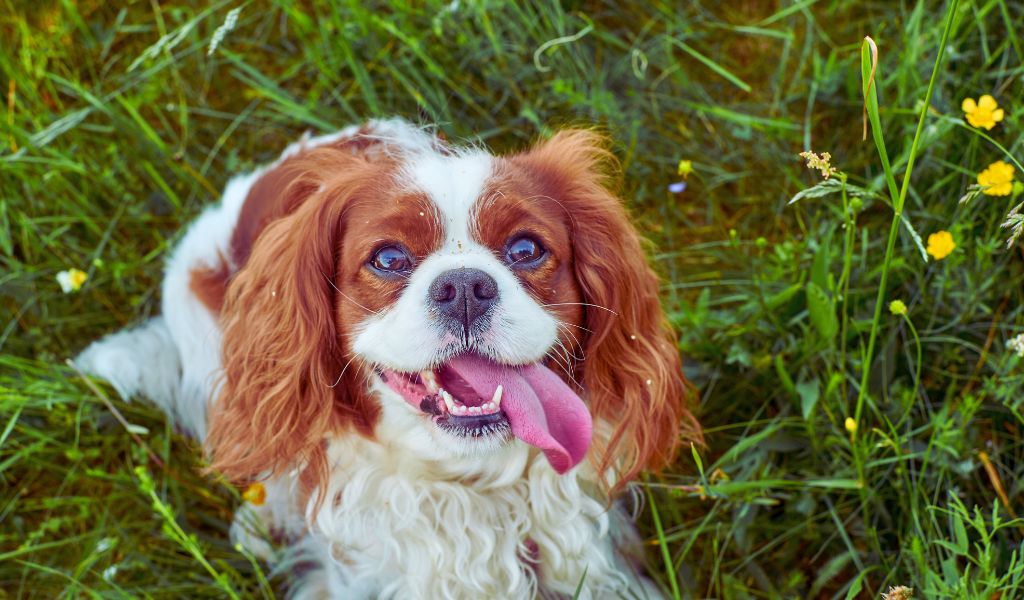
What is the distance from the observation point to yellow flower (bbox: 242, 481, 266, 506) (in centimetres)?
A: 287

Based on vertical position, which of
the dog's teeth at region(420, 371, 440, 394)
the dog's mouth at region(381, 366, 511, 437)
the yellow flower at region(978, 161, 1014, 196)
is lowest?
the dog's mouth at region(381, 366, 511, 437)

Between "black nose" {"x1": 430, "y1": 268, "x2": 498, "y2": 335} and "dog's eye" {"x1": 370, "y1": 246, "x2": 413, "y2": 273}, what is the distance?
0.48 ft

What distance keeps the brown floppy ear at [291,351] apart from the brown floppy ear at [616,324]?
0.54m

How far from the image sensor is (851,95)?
3.42 m

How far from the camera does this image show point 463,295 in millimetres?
2139

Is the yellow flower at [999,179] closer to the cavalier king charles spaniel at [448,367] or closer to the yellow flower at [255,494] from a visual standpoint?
the cavalier king charles spaniel at [448,367]

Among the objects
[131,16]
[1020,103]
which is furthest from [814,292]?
[131,16]

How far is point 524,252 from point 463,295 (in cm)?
24

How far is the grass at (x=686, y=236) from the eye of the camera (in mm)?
2846

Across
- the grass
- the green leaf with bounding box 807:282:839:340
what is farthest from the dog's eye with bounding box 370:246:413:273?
the green leaf with bounding box 807:282:839:340

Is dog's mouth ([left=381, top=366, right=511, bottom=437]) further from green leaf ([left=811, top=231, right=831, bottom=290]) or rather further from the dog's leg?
the dog's leg

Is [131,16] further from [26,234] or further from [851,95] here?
[851,95]

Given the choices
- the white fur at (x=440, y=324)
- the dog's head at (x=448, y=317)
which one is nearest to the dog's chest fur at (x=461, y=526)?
the dog's head at (x=448, y=317)

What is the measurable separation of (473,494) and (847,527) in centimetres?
113
